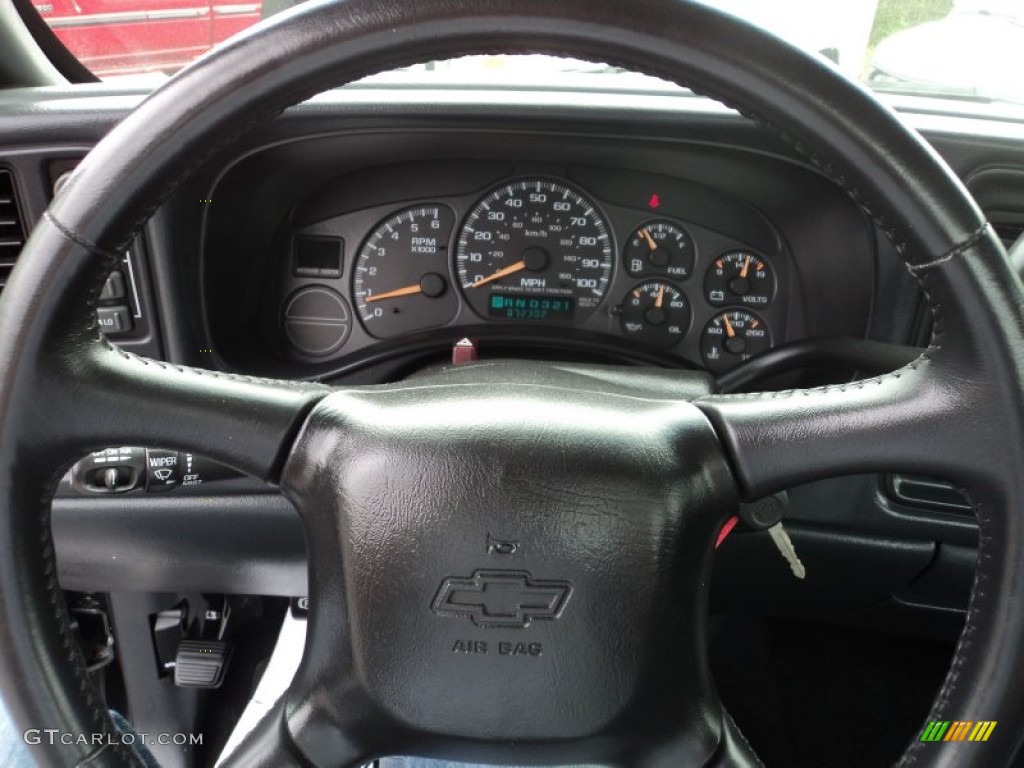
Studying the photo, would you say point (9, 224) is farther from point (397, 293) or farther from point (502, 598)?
point (502, 598)

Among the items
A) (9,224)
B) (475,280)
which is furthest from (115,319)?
(475,280)

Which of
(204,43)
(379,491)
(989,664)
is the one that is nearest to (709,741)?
(989,664)

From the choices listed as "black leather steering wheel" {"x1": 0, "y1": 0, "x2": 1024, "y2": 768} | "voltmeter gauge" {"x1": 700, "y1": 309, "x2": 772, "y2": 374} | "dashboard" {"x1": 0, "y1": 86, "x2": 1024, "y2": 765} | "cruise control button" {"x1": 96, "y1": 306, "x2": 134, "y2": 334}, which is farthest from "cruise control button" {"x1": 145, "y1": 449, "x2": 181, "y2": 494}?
"voltmeter gauge" {"x1": 700, "y1": 309, "x2": 772, "y2": 374}

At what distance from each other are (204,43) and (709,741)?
56.4 inches

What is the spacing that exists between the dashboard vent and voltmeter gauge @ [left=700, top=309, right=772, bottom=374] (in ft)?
3.50

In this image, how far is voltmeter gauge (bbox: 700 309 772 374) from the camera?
1.64m

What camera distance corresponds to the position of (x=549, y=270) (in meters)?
1.64

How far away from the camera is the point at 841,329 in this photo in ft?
5.12

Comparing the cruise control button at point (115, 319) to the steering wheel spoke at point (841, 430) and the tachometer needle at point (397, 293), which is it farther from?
the steering wheel spoke at point (841, 430)

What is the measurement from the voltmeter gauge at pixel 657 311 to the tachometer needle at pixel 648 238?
0.06 meters

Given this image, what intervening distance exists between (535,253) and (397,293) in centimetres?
24

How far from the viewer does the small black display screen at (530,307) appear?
65.2 inches

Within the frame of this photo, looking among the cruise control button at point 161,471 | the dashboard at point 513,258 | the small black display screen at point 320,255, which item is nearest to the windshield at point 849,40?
the dashboard at point 513,258

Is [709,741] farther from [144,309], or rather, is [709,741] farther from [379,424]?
[144,309]
